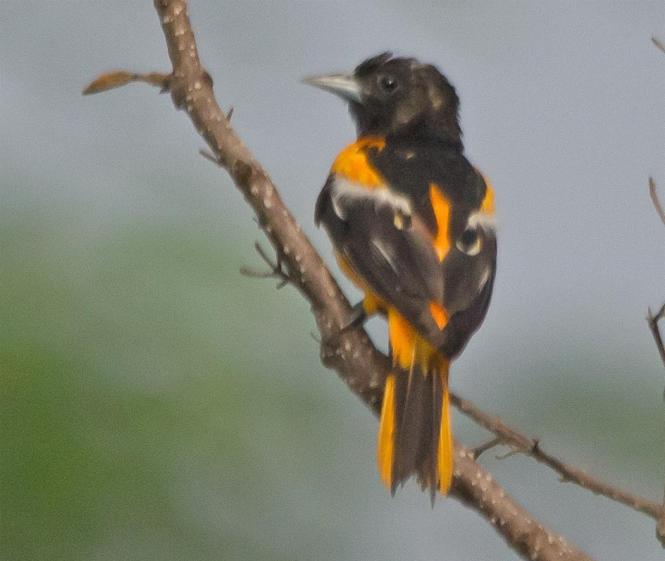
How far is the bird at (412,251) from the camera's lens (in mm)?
Answer: 3666

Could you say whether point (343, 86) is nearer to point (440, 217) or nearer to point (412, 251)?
point (440, 217)

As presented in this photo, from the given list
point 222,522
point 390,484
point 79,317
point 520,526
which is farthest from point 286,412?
point 520,526

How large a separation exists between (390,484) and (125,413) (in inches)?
41.1

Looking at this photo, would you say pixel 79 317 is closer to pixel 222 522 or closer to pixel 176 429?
pixel 176 429

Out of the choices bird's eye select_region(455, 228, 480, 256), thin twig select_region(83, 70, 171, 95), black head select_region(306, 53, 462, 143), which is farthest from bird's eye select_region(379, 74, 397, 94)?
Result: thin twig select_region(83, 70, 171, 95)

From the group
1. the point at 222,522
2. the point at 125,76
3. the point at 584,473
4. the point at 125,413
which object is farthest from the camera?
the point at 222,522

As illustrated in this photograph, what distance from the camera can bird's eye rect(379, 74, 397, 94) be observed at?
213 inches

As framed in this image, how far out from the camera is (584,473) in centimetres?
320

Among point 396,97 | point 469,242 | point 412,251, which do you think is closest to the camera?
point 412,251

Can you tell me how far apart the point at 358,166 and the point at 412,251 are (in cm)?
68

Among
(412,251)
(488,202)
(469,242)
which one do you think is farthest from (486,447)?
(488,202)

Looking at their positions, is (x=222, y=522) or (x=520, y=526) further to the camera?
(x=222, y=522)

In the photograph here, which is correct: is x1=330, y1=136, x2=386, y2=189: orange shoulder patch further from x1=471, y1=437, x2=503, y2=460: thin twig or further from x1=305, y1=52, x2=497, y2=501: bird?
x1=471, y1=437, x2=503, y2=460: thin twig

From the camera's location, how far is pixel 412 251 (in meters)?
4.08
